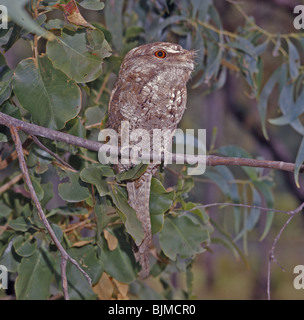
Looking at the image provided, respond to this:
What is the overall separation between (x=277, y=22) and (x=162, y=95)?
212cm

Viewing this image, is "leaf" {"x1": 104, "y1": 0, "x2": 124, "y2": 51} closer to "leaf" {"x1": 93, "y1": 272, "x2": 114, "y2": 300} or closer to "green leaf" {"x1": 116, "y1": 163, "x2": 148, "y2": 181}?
"green leaf" {"x1": 116, "y1": 163, "x2": 148, "y2": 181}

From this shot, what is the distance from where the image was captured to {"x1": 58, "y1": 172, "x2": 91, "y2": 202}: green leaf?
1126 millimetres

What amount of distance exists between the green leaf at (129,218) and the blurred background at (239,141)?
47cm

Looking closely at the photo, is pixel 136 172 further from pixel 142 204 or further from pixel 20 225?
pixel 20 225

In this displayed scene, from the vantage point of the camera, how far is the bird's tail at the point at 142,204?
4.06ft

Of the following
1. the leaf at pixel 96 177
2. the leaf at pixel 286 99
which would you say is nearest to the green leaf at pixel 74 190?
the leaf at pixel 96 177

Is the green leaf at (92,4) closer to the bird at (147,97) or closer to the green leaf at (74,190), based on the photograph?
the bird at (147,97)

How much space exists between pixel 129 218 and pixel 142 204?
14 centimetres

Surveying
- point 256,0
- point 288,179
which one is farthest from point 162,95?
point 256,0

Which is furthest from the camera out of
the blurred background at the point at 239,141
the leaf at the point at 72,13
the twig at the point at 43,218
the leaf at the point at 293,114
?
the blurred background at the point at 239,141

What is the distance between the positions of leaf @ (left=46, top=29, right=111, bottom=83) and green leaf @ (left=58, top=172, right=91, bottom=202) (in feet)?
0.86

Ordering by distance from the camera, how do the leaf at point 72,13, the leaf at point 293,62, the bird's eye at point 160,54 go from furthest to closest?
the leaf at point 293,62, the bird's eye at point 160,54, the leaf at point 72,13

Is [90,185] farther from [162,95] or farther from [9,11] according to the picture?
[9,11]

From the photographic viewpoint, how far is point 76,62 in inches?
42.6
